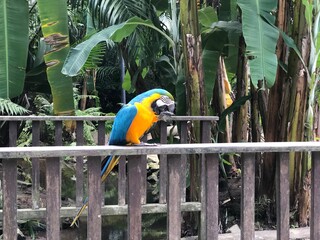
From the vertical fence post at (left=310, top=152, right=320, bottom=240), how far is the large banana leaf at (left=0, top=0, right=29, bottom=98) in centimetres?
290

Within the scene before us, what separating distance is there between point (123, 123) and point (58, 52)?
2021mm

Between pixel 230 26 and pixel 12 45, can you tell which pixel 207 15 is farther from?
pixel 12 45

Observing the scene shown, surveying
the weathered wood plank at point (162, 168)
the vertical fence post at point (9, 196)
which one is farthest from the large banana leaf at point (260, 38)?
the vertical fence post at point (9, 196)

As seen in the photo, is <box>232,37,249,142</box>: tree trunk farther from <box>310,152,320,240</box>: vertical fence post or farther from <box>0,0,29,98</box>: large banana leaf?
<box>310,152,320,240</box>: vertical fence post

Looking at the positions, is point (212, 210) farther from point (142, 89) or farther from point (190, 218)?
point (142, 89)

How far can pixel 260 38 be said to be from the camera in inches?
127

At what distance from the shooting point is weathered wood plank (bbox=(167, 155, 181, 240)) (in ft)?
5.63

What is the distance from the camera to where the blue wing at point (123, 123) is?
81.7 inches

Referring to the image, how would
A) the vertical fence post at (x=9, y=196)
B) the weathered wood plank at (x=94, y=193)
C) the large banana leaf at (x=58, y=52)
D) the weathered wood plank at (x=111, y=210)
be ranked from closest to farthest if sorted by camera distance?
the vertical fence post at (x=9, y=196) → the weathered wood plank at (x=94, y=193) → the weathered wood plank at (x=111, y=210) → the large banana leaf at (x=58, y=52)

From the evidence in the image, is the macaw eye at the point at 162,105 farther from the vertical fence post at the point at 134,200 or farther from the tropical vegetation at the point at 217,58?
the tropical vegetation at the point at 217,58

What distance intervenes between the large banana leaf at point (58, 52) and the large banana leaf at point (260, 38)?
152 cm

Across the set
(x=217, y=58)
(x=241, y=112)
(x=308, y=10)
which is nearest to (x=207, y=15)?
(x=217, y=58)

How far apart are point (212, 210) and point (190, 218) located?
2141 mm

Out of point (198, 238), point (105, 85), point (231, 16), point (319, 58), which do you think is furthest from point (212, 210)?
point (105, 85)
